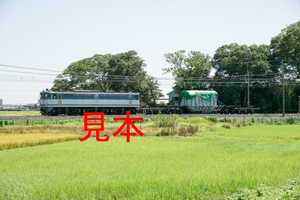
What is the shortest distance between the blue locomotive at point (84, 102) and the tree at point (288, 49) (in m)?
32.1

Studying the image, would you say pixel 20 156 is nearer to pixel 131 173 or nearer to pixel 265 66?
pixel 131 173

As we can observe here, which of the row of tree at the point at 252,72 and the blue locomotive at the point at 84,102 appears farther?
the row of tree at the point at 252,72

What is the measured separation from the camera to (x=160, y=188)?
24.2 ft

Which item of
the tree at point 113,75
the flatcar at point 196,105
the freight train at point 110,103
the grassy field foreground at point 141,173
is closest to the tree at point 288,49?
the freight train at point 110,103

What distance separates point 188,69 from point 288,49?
65.3ft

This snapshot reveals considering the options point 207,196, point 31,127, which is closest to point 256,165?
point 207,196

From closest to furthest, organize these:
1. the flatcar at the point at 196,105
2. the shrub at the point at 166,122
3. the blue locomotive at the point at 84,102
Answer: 1. the shrub at the point at 166,122
2. the blue locomotive at the point at 84,102
3. the flatcar at the point at 196,105

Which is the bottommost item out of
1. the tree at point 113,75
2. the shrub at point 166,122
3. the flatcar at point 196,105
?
the shrub at point 166,122

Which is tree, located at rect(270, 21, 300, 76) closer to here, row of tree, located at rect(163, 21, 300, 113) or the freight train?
row of tree, located at rect(163, 21, 300, 113)

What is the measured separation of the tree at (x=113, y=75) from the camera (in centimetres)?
5494

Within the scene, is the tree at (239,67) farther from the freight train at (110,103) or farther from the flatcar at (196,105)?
the flatcar at (196,105)

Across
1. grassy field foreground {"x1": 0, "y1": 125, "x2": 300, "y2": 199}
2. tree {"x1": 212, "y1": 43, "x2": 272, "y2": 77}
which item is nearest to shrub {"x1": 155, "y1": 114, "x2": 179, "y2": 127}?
grassy field foreground {"x1": 0, "y1": 125, "x2": 300, "y2": 199}

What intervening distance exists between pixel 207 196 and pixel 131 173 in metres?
2.87

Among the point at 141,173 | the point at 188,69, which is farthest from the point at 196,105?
the point at 141,173
